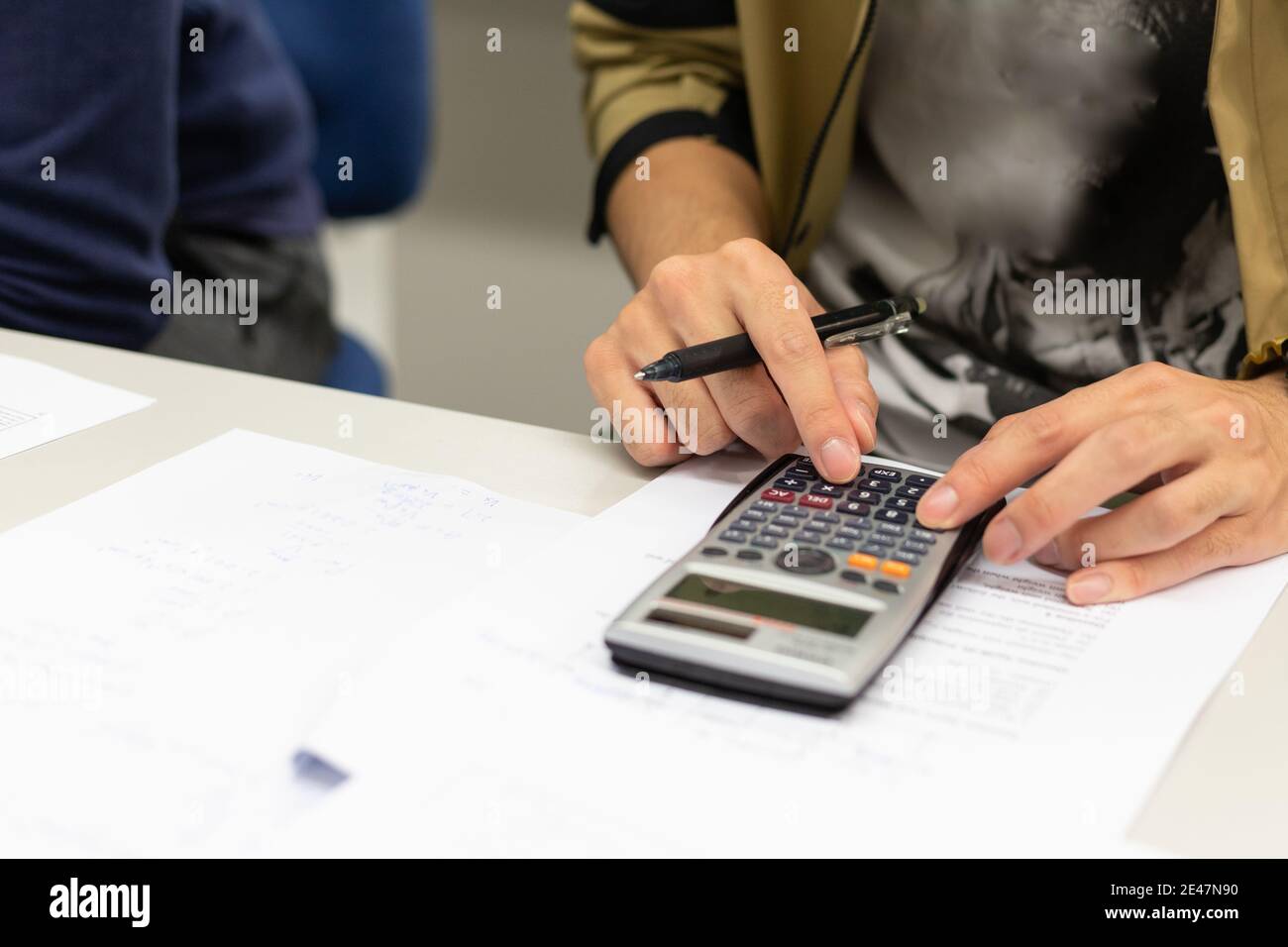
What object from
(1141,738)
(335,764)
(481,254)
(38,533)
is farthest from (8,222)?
(481,254)

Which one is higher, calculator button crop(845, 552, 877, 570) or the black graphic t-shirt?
the black graphic t-shirt

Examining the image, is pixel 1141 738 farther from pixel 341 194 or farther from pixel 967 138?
pixel 341 194

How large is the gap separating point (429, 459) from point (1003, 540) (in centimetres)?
26

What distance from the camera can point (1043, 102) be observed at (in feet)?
2.27

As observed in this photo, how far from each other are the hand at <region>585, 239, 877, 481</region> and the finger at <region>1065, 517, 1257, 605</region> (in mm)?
98

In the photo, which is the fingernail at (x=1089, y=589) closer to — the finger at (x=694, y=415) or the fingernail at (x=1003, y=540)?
the fingernail at (x=1003, y=540)

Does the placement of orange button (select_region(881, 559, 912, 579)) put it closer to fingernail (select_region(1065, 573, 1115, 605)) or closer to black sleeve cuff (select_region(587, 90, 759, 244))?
fingernail (select_region(1065, 573, 1115, 605))

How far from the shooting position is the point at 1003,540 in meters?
0.42

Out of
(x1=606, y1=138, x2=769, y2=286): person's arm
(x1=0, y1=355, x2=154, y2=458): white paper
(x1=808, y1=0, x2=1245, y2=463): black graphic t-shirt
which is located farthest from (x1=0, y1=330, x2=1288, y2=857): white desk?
(x1=808, y1=0, x2=1245, y2=463): black graphic t-shirt

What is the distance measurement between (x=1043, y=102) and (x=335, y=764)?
565 mm

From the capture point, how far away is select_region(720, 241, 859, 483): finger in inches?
18.5

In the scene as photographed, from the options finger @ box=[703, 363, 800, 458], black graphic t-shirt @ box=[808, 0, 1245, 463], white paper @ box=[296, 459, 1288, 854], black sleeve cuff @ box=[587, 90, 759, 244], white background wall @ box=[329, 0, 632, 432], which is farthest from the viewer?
white background wall @ box=[329, 0, 632, 432]

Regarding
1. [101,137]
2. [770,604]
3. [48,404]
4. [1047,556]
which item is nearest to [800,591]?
[770,604]

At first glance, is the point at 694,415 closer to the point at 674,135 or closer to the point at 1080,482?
the point at 1080,482
